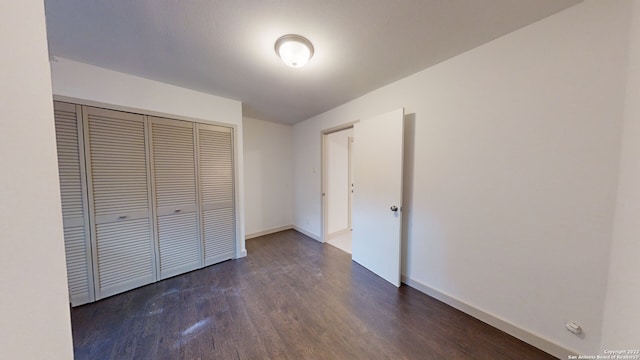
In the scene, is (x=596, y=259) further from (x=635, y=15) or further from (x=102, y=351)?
Answer: (x=102, y=351)

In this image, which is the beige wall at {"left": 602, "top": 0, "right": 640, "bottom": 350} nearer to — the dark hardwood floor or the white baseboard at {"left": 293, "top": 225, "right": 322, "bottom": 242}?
the dark hardwood floor

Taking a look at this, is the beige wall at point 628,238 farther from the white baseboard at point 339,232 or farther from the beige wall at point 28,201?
the white baseboard at point 339,232

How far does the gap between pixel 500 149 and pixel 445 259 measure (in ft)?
3.53

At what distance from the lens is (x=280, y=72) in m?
2.04

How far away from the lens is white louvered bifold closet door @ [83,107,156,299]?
6.33 ft

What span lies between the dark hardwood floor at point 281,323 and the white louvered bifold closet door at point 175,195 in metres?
0.23

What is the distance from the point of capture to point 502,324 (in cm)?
160

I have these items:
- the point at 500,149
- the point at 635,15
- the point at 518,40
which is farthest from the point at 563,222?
the point at 518,40

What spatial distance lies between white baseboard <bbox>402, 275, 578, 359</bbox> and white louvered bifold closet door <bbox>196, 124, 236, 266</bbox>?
2437 millimetres

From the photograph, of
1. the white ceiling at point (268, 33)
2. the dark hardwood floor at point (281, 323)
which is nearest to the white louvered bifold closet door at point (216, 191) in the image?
the dark hardwood floor at point (281, 323)

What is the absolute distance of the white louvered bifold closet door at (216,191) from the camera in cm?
257

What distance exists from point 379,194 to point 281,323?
64.5 inches

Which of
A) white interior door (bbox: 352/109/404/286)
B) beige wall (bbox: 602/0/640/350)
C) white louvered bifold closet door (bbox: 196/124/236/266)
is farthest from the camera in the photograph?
white louvered bifold closet door (bbox: 196/124/236/266)

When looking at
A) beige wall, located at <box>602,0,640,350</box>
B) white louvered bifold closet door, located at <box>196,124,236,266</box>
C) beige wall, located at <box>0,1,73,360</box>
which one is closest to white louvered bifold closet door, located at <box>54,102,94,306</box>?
white louvered bifold closet door, located at <box>196,124,236,266</box>
